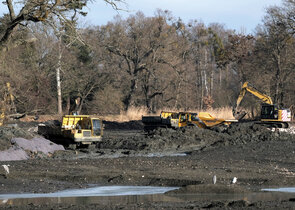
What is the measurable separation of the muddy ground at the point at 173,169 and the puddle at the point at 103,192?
24.8 inches

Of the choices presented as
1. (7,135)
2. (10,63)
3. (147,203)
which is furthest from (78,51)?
(147,203)

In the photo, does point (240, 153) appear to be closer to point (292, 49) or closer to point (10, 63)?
point (10, 63)

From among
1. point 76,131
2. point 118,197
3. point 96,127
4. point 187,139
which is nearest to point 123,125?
point 187,139

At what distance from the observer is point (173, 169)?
1962 centimetres

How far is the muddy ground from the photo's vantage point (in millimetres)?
13148

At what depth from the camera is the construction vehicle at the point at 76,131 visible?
30.1 meters

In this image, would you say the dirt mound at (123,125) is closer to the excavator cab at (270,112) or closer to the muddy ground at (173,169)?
the excavator cab at (270,112)

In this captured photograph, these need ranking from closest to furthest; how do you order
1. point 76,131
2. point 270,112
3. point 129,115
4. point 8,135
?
point 8,135, point 76,131, point 270,112, point 129,115

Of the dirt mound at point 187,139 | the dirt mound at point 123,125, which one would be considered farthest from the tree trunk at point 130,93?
the dirt mound at point 187,139

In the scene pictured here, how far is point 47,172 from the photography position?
60.3 feet

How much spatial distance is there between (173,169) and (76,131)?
11336mm

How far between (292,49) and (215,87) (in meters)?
23.6

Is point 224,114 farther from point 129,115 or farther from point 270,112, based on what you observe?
point 270,112

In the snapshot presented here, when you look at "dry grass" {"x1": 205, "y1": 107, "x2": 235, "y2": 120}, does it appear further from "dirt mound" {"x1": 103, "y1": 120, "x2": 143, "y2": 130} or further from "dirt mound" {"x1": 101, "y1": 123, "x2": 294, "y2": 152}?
"dirt mound" {"x1": 101, "y1": 123, "x2": 294, "y2": 152}
